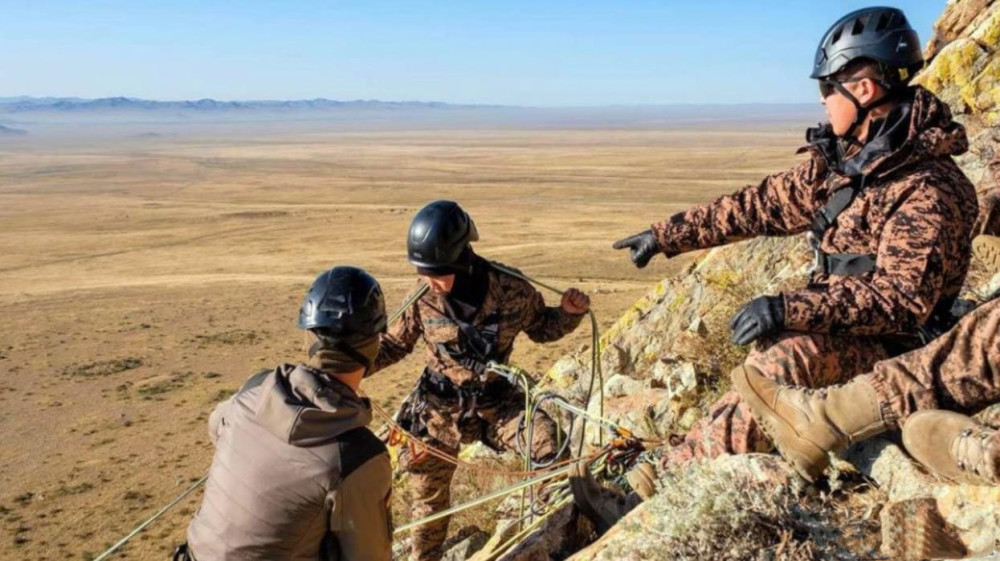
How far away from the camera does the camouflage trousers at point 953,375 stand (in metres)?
3.14

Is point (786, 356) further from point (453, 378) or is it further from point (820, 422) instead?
point (453, 378)

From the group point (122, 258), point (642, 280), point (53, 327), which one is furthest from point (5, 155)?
point (642, 280)

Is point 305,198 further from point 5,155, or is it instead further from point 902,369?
point 5,155

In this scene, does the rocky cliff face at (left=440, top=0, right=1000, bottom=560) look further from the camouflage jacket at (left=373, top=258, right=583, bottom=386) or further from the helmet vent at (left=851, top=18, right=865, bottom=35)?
the helmet vent at (left=851, top=18, right=865, bottom=35)

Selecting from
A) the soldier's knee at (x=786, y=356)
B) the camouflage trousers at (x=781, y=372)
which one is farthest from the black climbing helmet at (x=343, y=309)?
the soldier's knee at (x=786, y=356)

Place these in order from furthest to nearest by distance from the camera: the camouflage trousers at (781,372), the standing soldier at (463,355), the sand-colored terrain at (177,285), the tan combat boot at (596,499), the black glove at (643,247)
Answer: the sand-colored terrain at (177,285), the standing soldier at (463,355), the black glove at (643,247), the tan combat boot at (596,499), the camouflage trousers at (781,372)

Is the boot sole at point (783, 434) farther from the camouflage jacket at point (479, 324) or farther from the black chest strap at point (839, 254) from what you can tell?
the camouflage jacket at point (479, 324)

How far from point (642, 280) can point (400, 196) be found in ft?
110

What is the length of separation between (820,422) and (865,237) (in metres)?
1.07

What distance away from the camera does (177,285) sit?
88.2ft

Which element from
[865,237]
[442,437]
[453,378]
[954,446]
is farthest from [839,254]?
[442,437]

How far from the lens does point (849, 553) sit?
269 cm

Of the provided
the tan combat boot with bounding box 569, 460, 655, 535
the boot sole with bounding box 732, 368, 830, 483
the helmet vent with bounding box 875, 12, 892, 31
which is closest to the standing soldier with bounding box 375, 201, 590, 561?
the tan combat boot with bounding box 569, 460, 655, 535

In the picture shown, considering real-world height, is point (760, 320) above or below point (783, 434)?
above
